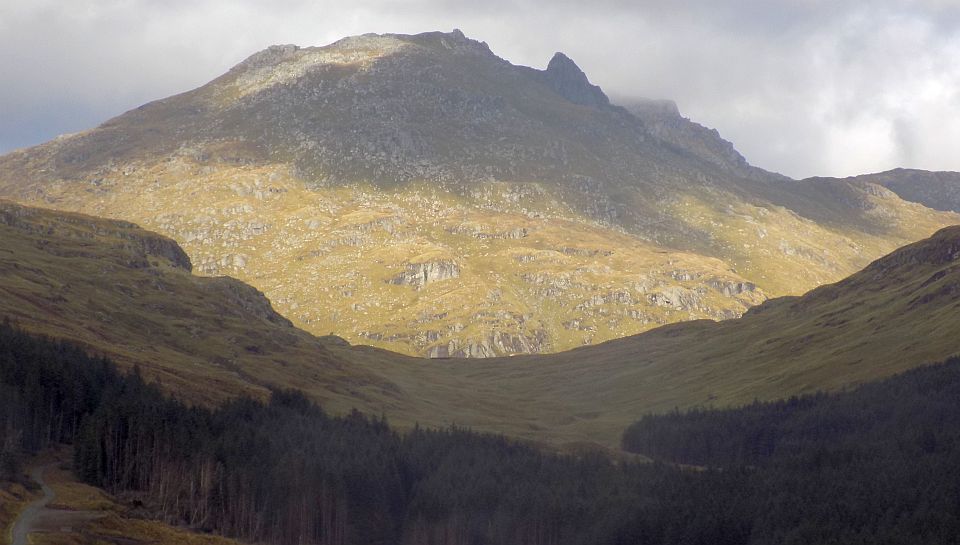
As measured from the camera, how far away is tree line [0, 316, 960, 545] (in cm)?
12381

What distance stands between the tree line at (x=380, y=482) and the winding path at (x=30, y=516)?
4786mm

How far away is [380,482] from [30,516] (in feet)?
252

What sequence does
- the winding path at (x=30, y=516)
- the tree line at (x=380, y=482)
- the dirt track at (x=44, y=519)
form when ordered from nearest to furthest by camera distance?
the winding path at (x=30, y=516) → the dirt track at (x=44, y=519) → the tree line at (x=380, y=482)

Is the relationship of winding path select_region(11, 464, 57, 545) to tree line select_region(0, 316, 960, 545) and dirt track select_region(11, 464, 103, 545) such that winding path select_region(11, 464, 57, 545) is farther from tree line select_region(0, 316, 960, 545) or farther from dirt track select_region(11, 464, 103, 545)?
tree line select_region(0, 316, 960, 545)

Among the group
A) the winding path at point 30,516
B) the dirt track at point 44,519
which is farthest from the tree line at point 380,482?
the dirt track at point 44,519

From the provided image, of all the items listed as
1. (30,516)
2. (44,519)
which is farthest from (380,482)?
(44,519)

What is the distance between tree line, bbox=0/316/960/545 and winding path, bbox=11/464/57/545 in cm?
479

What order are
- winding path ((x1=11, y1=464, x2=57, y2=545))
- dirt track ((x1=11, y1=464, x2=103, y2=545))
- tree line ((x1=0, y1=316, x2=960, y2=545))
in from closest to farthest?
winding path ((x1=11, y1=464, x2=57, y2=545))
dirt track ((x1=11, y1=464, x2=103, y2=545))
tree line ((x1=0, y1=316, x2=960, y2=545))

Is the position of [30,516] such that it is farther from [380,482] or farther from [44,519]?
[380,482]

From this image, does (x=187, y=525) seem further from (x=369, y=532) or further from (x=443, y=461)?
(x=443, y=461)

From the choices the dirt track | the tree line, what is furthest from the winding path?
the tree line

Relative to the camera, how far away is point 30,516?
87125mm

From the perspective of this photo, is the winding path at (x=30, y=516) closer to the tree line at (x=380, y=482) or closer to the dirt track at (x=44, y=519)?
the dirt track at (x=44, y=519)

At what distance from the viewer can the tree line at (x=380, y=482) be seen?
406 ft
